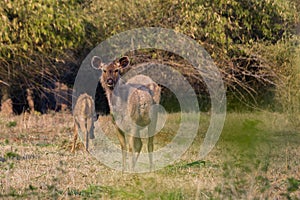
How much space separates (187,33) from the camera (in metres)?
21.2

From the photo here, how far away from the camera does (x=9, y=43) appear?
19.3m

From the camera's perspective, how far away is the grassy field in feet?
21.9

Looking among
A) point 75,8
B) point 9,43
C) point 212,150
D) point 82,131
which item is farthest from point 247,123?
point 75,8

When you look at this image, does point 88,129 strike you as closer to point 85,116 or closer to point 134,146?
point 85,116

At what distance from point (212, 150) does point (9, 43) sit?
9.01 meters

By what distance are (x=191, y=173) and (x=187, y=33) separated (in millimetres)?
12083

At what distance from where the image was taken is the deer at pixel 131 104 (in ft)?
35.6

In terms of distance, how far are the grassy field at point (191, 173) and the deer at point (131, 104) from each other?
0.58m

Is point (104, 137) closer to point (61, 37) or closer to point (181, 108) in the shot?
point (61, 37)

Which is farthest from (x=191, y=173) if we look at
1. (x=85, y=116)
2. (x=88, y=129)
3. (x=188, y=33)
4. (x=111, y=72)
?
(x=188, y=33)

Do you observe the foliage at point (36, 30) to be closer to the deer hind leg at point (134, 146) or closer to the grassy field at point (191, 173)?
the grassy field at point (191, 173)

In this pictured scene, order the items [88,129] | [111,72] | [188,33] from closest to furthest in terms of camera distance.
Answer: [111,72]
[88,129]
[188,33]

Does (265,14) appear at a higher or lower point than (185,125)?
higher

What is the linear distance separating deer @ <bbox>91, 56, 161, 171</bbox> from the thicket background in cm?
694
